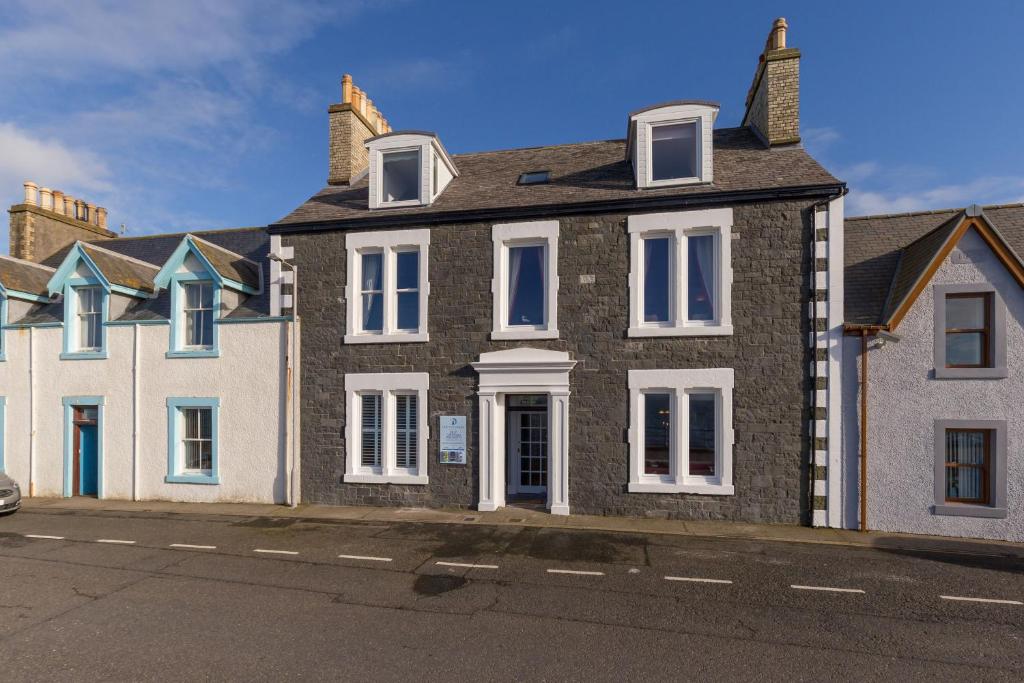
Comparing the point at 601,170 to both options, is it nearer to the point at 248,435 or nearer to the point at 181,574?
the point at 248,435

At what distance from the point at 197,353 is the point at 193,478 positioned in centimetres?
339

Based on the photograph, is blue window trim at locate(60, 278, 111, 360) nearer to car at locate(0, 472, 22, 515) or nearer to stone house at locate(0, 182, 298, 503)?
stone house at locate(0, 182, 298, 503)

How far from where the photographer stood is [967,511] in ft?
32.7

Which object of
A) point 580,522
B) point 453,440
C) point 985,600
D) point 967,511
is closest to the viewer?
point 985,600

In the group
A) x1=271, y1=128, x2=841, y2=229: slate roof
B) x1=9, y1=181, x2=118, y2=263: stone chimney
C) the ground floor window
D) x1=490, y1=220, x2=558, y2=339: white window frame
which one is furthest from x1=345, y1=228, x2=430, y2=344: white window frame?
x1=9, y1=181, x2=118, y2=263: stone chimney

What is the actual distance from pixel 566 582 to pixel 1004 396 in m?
10.1

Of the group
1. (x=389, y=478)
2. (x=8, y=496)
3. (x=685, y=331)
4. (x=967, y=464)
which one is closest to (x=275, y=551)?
(x=389, y=478)

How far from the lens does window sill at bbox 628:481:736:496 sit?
1081 centimetres

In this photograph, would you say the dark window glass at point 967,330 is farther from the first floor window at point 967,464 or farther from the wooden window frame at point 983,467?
the first floor window at point 967,464

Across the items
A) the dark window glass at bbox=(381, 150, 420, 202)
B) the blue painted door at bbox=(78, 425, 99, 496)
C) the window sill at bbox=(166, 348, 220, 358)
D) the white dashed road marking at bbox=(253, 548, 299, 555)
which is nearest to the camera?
the white dashed road marking at bbox=(253, 548, 299, 555)

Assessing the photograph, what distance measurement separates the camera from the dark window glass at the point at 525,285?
12.2 metres

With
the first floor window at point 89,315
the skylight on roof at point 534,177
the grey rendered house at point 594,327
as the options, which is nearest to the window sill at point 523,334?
the grey rendered house at point 594,327

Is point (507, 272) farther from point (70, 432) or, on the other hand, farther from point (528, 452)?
point (70, 432)

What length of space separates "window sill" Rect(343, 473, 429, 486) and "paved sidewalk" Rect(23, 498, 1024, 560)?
661 mm
